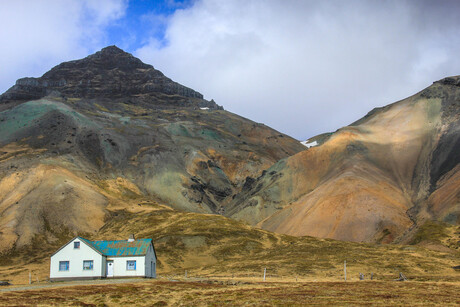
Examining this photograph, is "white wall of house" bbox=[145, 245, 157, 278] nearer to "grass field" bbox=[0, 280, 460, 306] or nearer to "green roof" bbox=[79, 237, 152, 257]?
"green roof" bbox=[79, 237, 152, 257]

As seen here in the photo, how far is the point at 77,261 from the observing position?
60.2 meters

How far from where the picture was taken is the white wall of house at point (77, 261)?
59.8 m

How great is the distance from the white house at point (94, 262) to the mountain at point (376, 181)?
67881 millimetres

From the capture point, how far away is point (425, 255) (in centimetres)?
8394

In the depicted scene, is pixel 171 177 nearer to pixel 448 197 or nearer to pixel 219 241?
pixel 219 241

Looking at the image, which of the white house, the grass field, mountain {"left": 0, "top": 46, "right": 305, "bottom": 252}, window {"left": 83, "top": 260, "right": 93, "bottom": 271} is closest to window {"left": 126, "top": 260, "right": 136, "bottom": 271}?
the white house

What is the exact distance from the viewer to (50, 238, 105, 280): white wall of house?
59.8 m

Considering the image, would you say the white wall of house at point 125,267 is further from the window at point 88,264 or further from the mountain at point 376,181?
the mountain at point 376,181

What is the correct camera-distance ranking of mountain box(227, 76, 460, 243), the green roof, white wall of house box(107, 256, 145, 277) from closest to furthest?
white wall of house box(107, 256, 145, 277) → the green roof → mountain box(227, 76, 460, 243)

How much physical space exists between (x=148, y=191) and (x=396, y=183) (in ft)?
265

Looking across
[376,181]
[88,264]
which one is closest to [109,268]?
[88,264]

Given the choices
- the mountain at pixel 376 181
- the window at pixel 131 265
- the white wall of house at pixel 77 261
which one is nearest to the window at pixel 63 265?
the white wall of house at pixel 77 261

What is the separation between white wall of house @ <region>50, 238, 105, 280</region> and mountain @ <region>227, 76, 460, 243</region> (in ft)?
234

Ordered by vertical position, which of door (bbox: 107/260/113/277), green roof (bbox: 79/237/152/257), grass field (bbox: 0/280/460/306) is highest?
green roof (bbox: 79/237/152/257)
